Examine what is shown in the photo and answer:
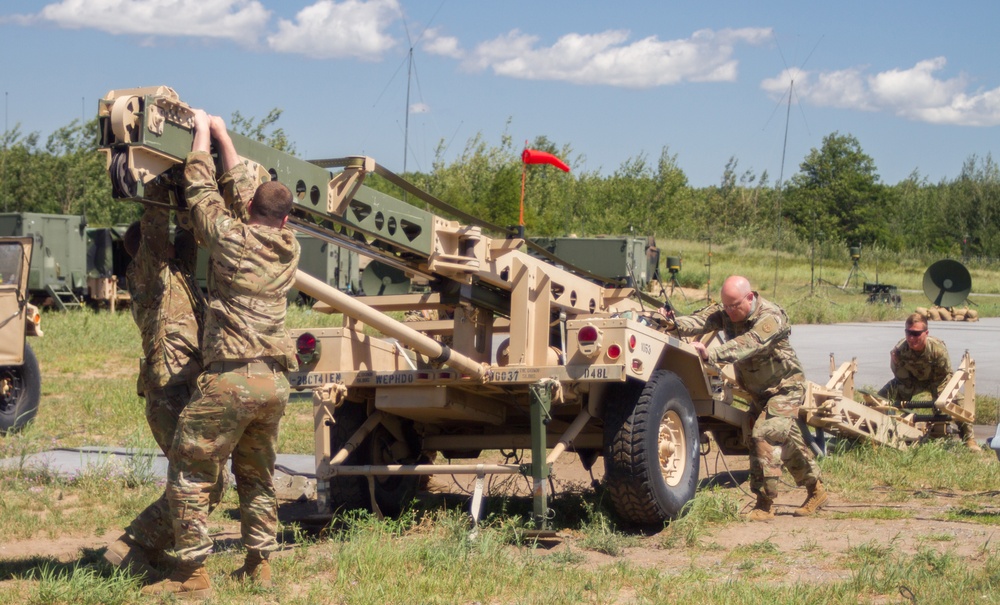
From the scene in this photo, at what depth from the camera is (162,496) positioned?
18.7ft

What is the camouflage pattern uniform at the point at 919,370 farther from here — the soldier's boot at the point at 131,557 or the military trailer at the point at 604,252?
the military trailer at the point at 604,252

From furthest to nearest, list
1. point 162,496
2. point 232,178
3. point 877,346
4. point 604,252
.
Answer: point 604,252 < point 877,346 < point 162,496 < point 232,178

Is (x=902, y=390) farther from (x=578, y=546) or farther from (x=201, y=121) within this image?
(x=201, y=121)

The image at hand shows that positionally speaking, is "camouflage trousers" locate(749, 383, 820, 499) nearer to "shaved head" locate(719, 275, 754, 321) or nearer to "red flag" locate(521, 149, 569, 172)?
"shaved head" locate(719, 275, 754, 321)

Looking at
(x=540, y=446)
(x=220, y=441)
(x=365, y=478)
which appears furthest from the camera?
(x=365, y=478)

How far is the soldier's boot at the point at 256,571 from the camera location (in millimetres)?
5500

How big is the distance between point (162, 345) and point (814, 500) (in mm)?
4714

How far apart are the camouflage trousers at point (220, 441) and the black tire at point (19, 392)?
20.6 feet

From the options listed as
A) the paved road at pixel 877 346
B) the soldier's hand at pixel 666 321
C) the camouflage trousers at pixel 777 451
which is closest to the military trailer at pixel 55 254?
the paved road at pixel 877 346

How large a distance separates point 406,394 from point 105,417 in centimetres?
555

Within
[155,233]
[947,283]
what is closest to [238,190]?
[155,233]

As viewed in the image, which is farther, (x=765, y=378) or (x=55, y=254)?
(x=55, y=254)

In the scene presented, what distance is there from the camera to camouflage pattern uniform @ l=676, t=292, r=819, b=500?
8.09m

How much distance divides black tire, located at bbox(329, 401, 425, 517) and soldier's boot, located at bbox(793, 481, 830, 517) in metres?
2.66
